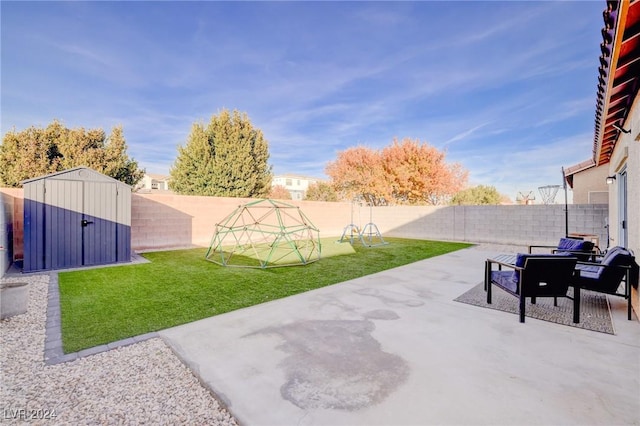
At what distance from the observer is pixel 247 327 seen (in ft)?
10.9

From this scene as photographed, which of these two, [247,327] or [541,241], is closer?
[247,327]

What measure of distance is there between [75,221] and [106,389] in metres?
6.14

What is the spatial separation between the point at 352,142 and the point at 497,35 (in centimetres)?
1323

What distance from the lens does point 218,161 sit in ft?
61.1

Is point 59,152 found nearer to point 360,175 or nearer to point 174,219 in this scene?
point 174,219

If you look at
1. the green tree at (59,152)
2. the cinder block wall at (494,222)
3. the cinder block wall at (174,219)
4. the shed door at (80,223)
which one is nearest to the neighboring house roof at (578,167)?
the cinder block wall at (494,222)

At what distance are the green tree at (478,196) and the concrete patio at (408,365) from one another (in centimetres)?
2662

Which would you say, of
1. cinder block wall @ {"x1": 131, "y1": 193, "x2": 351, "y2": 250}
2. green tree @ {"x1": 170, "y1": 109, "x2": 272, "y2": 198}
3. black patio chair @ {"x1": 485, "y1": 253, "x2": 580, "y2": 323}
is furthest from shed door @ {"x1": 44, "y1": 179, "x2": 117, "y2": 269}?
green tree @ {"x1": 170, "y1": 109, "x2": 272, "y2": 198}

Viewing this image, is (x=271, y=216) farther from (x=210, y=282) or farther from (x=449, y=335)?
(x=449, y=335)

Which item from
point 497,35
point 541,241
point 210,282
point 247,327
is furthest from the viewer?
point 541,241

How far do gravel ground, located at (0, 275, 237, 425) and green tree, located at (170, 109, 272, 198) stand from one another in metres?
16.5

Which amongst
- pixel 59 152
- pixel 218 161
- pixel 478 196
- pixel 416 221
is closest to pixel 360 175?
pixel 416 221

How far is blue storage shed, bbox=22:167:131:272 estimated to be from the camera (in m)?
6.12

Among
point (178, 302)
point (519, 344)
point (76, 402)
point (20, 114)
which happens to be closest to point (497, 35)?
point (519, 344)
